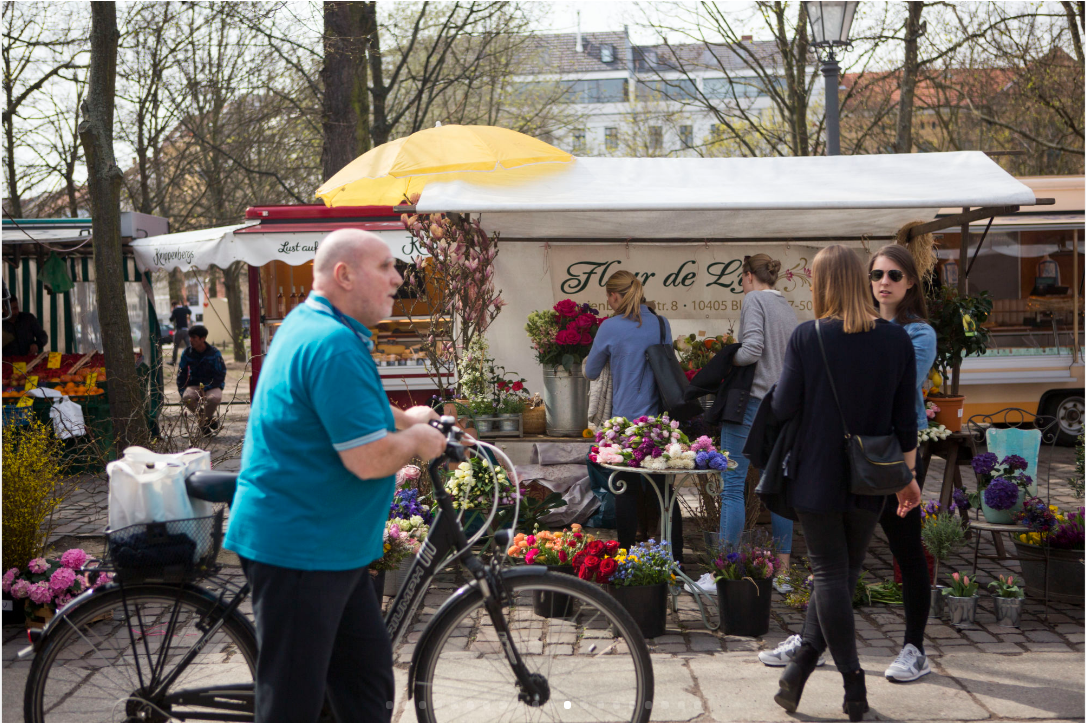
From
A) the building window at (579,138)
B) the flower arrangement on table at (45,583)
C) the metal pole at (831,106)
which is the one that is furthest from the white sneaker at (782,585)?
the building window at (579,138)

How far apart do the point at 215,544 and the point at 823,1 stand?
6.62 metres

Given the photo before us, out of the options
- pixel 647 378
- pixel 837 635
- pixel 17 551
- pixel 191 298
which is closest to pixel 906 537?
pixel 837 635

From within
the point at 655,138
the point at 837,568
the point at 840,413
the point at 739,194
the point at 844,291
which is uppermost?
the point at 655,138

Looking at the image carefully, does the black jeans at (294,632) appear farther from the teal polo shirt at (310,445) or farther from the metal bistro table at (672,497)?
the metal bistro table at (672,497)

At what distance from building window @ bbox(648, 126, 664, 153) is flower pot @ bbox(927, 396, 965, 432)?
63.1 ft

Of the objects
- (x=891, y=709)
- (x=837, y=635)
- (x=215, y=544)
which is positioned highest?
(x=215, y=544)

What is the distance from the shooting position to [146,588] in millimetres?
3018

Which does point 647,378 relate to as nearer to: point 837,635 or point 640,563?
point 640,563

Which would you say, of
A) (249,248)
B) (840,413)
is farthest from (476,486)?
(249,248)

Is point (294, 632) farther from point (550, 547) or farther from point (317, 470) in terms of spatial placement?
point (550, 547)

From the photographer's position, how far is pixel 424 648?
2967mm

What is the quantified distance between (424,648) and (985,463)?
3821 millimetres

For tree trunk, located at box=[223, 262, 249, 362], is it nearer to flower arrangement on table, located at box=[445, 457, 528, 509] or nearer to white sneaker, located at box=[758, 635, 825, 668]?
flower arrangement on table, located at box=[445, 457, 528, 509]

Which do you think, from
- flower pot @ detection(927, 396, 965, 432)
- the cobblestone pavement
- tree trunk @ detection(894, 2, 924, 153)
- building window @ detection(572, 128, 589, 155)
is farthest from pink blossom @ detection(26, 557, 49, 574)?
building window @ detection(572, 128, 589, 155)
